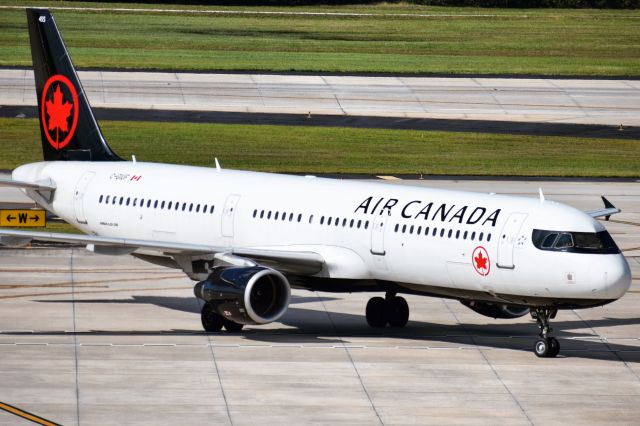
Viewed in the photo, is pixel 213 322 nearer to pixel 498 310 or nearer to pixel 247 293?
pixel 247 293

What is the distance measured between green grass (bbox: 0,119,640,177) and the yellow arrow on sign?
23.0 meters

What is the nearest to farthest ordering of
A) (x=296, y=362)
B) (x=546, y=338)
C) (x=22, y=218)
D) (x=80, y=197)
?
(x=296, y=362)
(x=546, y=338)
(x=80, y=197)
(x=22, y=218)

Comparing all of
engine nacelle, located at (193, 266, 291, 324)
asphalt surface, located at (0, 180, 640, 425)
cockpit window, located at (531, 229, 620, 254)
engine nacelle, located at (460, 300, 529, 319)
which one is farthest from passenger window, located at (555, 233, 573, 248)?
engine nacelle, located at (193, 266, 291, 324)

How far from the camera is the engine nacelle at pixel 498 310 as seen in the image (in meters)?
39.5

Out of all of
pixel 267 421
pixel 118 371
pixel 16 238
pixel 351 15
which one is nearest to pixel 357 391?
pixel 267 421

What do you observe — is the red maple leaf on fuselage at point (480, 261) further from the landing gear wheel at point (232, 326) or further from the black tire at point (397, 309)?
the landing gear wheel at point (232, 326)

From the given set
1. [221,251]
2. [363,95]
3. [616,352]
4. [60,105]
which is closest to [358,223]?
[221,251]

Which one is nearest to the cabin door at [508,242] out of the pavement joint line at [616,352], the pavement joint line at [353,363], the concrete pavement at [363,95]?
the pavement joint line at [616,352]

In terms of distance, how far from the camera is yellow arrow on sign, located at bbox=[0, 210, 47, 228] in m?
46.5

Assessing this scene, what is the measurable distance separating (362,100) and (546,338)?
58.2 m

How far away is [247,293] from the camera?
120 feet

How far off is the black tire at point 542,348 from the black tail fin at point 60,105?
17.1 m

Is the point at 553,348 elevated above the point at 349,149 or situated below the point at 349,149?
below

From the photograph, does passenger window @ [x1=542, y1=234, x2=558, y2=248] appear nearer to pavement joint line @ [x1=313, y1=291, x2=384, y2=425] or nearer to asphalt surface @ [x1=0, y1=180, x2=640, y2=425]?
asphalt surface @ [x1=0, y1=180, x2=640, y2=425]
